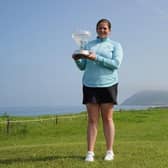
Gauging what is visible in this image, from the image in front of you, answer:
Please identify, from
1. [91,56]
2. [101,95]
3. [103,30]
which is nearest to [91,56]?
[91,56]

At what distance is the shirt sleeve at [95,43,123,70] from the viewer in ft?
20.4

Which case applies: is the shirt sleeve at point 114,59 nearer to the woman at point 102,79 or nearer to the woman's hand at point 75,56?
the woman at point 102,79

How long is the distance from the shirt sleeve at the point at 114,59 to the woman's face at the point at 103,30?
9.8 inches

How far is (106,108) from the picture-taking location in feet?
21.1

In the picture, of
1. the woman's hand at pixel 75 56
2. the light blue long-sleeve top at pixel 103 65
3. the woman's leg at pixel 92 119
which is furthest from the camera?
the woman's leg at pixel 92 119

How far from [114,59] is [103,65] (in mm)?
213

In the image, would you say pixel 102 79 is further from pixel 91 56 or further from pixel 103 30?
pixel 103 30

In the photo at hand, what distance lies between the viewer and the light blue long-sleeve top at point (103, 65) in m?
6.35

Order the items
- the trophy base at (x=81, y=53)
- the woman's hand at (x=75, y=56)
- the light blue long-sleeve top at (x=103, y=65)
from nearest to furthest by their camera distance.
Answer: the trophy base at (x=81, y=53) → the woman's hand at (x=75, y=56) → the light blue long-sleeve top at (x=103, y=65)

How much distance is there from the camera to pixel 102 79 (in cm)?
638

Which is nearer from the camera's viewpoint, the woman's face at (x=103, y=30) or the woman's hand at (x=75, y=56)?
the woman's hand at (x=75, y=56)

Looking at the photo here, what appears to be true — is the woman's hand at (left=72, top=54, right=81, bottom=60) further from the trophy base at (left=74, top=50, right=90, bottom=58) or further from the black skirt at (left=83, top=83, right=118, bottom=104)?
the black skirt at (left=83, top=83, right=118, bottom=104)

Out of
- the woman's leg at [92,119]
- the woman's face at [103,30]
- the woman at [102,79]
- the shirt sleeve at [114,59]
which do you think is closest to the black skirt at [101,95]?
the woman at [102,79]

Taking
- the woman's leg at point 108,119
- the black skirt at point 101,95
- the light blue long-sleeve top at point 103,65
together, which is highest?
the light blue long-sleeve top at point 103,65
